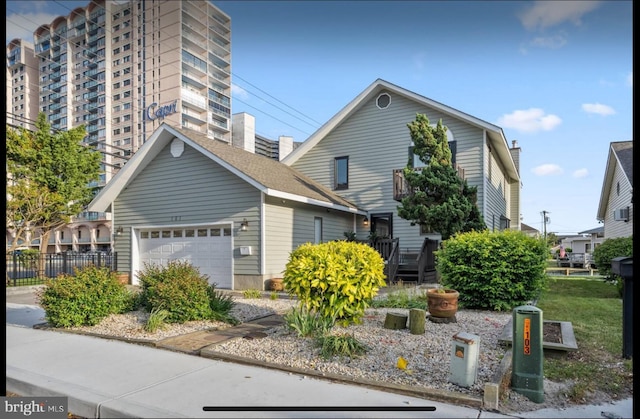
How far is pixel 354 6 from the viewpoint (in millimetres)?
3934

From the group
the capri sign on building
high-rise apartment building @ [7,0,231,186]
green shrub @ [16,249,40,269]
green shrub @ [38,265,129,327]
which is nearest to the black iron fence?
green shrub @ [16,249,40,269]

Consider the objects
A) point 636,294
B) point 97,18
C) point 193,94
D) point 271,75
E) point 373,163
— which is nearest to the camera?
point 636,294

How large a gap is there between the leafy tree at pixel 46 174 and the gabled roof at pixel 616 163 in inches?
963

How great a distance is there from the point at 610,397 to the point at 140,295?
304 inches

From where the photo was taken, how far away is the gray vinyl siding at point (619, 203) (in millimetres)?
16409

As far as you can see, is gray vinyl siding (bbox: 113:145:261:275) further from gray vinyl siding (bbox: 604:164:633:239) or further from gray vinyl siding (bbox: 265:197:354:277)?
gray vinyl siding (bbox: 604:164:633:239)

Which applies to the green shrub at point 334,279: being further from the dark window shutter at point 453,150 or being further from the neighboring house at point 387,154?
the dark window shutter at point 453,150

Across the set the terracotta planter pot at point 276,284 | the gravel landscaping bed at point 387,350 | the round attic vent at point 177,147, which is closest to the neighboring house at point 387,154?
the round attic vent at point 177,147

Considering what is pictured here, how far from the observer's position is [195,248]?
13312 millimetres

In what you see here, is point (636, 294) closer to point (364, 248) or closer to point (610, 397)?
point (610, 397)

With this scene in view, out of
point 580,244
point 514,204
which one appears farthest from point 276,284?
point 580,244

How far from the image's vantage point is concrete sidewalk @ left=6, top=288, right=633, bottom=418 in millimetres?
3422

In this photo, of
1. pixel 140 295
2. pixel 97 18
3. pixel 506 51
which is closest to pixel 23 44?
pixel 97 18

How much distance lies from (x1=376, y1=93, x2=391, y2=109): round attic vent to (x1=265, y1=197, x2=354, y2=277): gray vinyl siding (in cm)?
504
